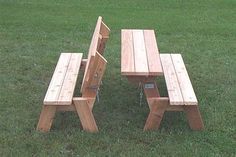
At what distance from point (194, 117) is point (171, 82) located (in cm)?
60

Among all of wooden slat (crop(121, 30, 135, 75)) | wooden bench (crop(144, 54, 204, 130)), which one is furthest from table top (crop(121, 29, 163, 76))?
wooden bench (crop(144, 54, 204, 130))

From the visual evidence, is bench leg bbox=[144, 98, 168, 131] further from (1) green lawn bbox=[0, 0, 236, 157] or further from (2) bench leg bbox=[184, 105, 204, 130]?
(2) bench leg bbox=[184, 105, 204, 130]

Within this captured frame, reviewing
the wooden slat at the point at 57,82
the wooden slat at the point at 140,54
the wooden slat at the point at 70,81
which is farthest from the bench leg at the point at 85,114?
the wooden slat at the point at 140,54

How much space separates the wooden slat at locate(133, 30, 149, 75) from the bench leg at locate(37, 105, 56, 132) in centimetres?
94

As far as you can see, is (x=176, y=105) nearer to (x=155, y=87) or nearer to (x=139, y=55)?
(x=155, y=87)

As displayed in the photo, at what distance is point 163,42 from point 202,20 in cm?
192

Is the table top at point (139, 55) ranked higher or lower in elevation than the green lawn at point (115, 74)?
higher

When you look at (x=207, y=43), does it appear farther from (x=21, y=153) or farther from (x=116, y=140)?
(x=21, y=153)

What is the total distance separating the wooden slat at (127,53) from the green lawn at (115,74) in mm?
652

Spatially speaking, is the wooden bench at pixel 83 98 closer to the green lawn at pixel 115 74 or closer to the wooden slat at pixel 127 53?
the green lawn at pixel 115 74

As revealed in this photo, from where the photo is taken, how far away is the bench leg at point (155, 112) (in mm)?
5199

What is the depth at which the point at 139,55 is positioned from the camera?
19.0 feet

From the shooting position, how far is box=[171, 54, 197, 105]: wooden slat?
5168 millimetres

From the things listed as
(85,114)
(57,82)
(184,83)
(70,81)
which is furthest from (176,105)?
(57,82)
